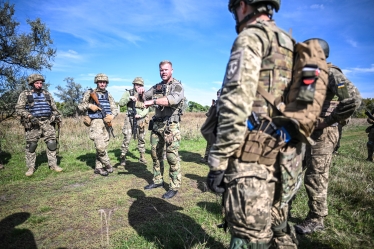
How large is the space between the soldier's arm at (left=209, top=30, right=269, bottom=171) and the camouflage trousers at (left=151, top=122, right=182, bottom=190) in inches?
121

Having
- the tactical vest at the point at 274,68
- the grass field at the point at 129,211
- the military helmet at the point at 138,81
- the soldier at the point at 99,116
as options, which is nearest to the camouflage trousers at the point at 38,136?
the grass field at the point at 129,211

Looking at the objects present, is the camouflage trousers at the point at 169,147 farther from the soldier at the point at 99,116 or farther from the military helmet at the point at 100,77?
the military helmet at the point at 100,77

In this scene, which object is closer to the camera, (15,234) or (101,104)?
(15,234)

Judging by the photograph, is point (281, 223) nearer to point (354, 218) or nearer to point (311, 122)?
point (311, 122)

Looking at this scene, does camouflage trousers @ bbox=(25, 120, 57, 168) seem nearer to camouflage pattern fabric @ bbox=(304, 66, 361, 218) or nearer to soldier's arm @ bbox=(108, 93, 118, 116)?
soldier's arm @ bbox=(108, 93, 118, 116)

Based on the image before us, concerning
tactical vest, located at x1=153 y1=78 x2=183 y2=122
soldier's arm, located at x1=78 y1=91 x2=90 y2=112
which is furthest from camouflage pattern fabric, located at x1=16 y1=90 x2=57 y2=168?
tactical vest, located at x1=153 y1=78 x2=183 y2=122

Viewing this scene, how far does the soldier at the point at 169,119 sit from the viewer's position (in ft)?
15.5

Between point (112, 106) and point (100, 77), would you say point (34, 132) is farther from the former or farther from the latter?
point (100, 77)

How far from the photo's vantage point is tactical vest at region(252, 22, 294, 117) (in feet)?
5.83

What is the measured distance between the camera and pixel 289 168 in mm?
1840

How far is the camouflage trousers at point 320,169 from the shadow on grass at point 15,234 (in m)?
4.30

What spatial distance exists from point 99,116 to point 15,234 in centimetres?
376

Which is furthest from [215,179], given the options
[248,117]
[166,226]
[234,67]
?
[166,226]

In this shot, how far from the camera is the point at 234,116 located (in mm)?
1626
